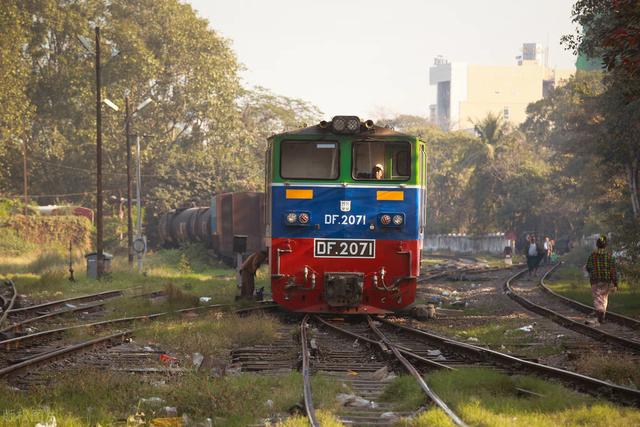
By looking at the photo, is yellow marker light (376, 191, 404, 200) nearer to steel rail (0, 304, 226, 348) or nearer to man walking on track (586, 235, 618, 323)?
man walking on track (586, 235, 618, 323)

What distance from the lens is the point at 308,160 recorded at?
1565 centimetres

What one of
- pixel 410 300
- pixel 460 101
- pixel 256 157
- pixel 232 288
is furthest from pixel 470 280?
pixel 460 101

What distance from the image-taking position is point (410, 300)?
15555 mm

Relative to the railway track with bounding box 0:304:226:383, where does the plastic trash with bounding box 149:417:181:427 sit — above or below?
above

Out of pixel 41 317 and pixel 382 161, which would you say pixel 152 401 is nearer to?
pixel 382 161

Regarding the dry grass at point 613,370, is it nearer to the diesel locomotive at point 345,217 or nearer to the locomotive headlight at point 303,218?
the diesel locomotive at point 345,217

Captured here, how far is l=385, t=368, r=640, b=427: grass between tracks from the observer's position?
7.23m

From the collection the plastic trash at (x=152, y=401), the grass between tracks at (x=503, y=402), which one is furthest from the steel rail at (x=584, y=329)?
the plastic trash at (x=152, y=401)

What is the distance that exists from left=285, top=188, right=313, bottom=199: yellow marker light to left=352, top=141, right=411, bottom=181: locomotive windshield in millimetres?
829

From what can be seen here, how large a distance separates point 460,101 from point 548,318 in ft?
479

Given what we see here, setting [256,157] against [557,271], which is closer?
[557,271]

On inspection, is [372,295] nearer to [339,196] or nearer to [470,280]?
[339,196]

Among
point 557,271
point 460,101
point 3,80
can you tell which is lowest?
point 557,271

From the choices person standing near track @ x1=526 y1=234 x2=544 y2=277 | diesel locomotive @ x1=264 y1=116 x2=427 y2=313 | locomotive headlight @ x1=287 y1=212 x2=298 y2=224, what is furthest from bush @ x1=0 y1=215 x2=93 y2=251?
locomotive headlight @ x1=287 y1=212 x2=298 y2=224
